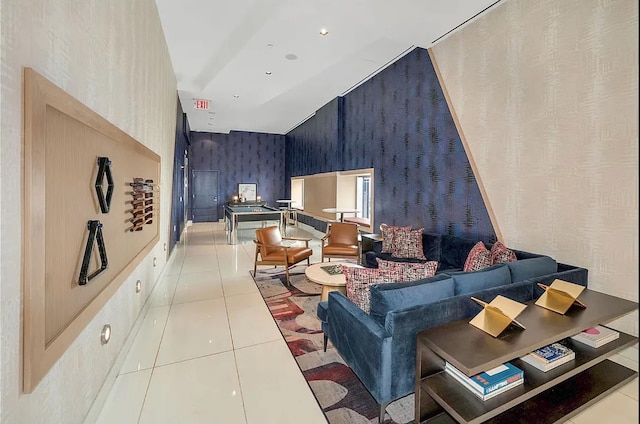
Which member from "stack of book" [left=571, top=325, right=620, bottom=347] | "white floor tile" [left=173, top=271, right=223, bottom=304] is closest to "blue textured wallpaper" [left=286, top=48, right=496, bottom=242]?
"stack of book" [left=571, top=325, right=620, bottom=347]

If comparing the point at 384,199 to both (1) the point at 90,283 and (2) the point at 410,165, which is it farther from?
(1) the point at 90,283

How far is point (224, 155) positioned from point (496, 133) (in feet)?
32.8

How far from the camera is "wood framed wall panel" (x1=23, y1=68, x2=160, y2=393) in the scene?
126 centimetres

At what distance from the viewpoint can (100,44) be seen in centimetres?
202

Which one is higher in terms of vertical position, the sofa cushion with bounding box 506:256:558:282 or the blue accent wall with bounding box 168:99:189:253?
the blue accent wall with bounding box 168:99:189:253

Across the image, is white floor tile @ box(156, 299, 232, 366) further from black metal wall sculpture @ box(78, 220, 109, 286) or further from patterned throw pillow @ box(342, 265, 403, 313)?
patterned throw pillow @ box(342, 265, 403, 313)

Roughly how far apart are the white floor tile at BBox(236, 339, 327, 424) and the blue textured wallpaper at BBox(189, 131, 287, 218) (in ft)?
31.9

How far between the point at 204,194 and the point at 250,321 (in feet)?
30.1

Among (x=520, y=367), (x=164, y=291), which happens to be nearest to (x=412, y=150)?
(x=520, y=367)

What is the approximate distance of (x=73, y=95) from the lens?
167 centimetres

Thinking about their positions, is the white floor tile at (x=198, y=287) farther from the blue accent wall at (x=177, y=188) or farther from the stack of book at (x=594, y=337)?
the stack of book at (x=594, y=337)

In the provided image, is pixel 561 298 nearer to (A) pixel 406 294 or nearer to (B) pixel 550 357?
(B) pixel 550 357

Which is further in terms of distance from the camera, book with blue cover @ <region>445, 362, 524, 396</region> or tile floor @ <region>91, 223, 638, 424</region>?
tile floor @ <region>91, 223, 638, 424</region>

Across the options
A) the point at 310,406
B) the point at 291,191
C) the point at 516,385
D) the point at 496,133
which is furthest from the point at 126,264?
the point at 291,191
